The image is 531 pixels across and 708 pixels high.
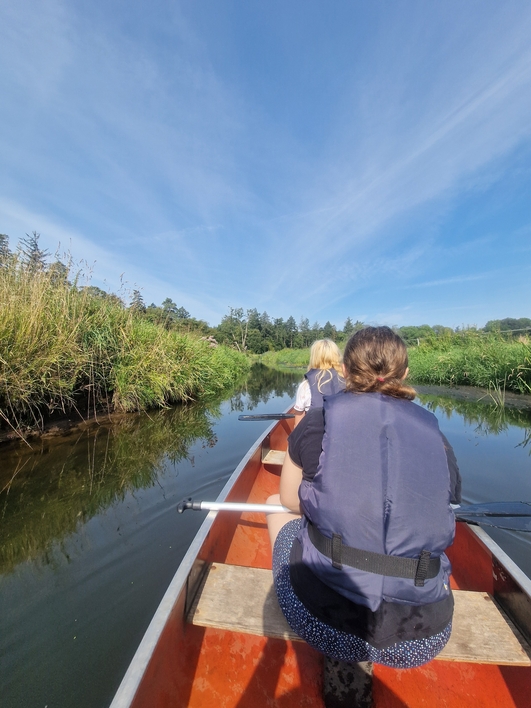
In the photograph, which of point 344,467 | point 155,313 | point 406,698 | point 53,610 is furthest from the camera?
point 155,313

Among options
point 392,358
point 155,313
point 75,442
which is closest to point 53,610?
Result: point 392,358

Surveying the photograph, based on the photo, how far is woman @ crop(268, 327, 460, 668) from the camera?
1028mm

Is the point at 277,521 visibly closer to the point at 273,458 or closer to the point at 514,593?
the point at 514,593

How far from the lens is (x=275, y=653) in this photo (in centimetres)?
171

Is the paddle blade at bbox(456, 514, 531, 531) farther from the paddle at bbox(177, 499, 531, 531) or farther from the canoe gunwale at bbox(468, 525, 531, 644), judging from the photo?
the canoe gunwale at bbox(468, 525, 531, 644)

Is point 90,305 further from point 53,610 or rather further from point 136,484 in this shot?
point 53,610

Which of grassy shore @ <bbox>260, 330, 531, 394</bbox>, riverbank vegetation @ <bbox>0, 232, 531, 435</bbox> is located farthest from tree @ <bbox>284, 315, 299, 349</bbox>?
riverbank vegetation @ <bbox>0, 232, 531, 435</bbox>

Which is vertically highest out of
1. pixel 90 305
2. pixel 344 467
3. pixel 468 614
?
pixel 90 305

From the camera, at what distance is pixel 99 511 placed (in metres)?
3.33

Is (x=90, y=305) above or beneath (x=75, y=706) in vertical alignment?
above

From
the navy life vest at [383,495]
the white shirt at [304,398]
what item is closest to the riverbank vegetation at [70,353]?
the white shirt at [304,398]

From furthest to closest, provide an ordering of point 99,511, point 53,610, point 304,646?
1. point 99,511
2. point 53,610
3. point 304,646

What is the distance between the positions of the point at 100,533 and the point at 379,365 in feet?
9.92

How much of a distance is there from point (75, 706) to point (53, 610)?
0.70 metres
